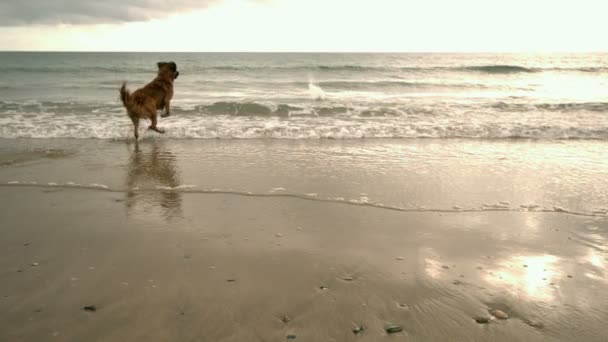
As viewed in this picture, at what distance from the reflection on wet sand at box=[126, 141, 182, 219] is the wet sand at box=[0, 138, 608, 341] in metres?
0.04

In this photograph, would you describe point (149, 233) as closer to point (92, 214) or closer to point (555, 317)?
point (92, 214)

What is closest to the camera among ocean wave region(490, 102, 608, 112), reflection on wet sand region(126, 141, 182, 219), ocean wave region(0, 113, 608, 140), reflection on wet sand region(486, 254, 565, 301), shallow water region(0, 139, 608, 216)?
reflection on wet sand region(486, 254, 565, 301)

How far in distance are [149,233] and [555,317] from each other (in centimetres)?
330

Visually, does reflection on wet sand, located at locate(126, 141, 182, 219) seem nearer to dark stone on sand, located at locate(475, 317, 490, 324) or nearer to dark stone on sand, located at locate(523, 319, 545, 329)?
dark stone on sand, located at locate(475, 317, 490, 324)

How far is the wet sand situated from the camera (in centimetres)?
244

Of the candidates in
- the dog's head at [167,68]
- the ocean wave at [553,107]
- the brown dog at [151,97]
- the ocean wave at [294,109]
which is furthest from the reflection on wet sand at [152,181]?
the ocean wave at [553,107]

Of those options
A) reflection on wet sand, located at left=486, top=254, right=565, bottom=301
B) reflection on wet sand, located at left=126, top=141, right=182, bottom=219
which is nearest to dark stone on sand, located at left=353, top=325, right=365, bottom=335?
reflection on wet sand, located at left=486, top=254, right=565, bottom=301

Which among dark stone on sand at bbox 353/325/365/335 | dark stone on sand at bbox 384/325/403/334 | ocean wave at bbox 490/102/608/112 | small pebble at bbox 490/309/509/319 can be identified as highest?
ocean wave at bbox 490/102/608/112

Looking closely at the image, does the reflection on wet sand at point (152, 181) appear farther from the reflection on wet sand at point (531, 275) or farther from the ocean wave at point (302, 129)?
the reflection on wet sand at point (531, 275)

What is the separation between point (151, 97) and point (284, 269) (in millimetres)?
5953

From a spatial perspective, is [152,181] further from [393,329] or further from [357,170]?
[393,329]

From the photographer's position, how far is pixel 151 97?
7.87 m

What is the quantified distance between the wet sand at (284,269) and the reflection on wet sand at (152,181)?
4 cm

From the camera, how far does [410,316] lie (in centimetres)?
255
